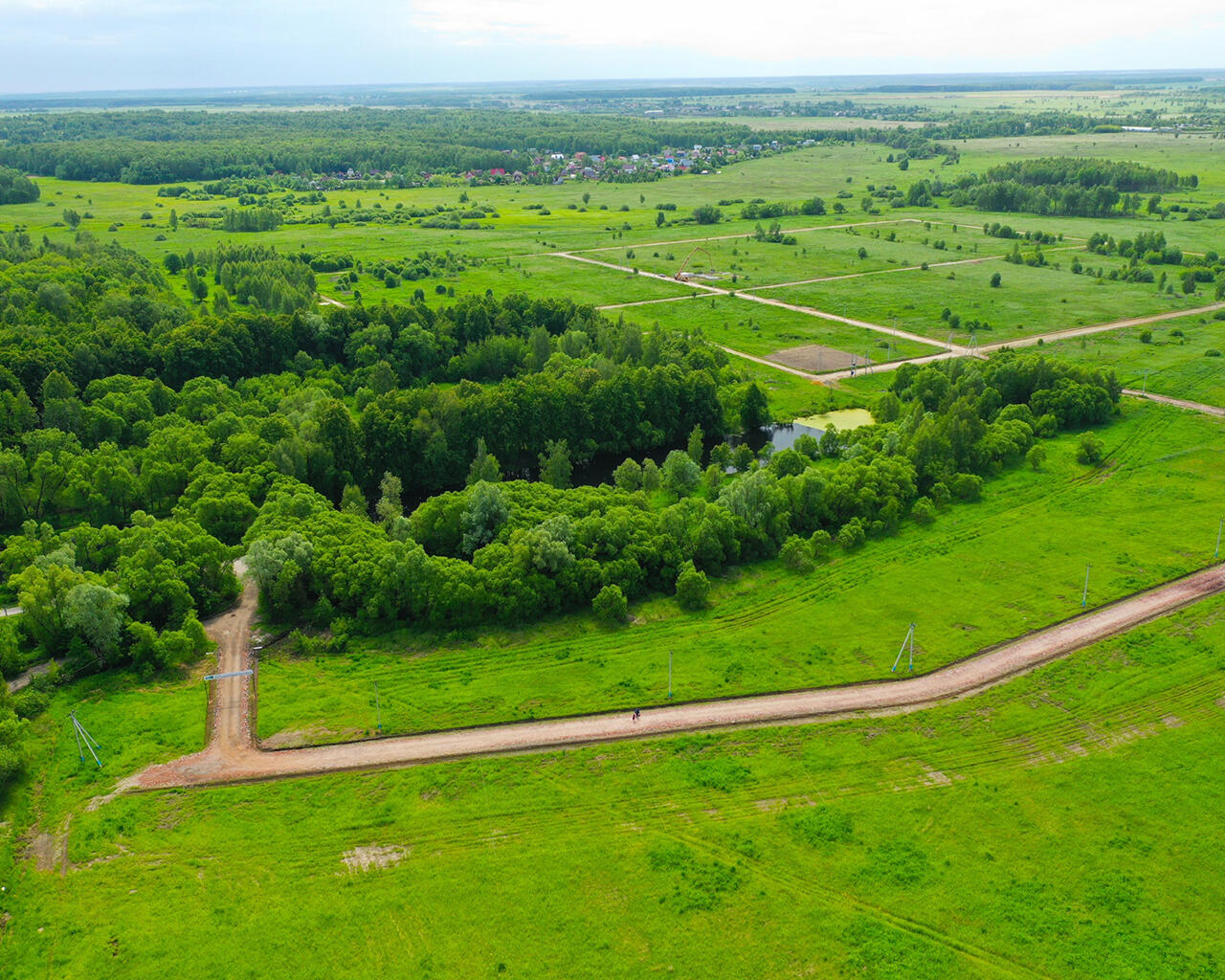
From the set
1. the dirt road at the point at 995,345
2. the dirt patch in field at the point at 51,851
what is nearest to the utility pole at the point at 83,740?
the dirt patch in field at the point at 51,851

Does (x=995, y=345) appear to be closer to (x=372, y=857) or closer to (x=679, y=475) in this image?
(x=679, y=475)

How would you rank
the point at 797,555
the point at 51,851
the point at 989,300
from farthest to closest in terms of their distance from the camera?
the point at 989,300
the point at 797,555
the point at 51,851

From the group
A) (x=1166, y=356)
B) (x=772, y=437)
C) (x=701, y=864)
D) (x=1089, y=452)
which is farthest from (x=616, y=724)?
(x=1166, y=356)

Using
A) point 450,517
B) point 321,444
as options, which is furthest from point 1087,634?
point 321,444

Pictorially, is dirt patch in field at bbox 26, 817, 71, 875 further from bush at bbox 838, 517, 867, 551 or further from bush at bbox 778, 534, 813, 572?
bush at bbox 838, 517, 867, 551

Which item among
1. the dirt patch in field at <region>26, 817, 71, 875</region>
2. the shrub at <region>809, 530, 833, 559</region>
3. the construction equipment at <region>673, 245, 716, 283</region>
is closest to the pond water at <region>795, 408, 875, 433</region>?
the shrub at <region>809, 530, 833, 559</region>

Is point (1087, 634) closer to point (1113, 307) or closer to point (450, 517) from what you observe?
point (450, 517)
